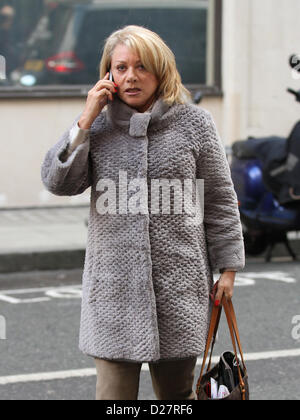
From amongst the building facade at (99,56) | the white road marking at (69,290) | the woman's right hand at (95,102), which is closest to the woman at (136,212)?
the woman's right hand at (95,102)

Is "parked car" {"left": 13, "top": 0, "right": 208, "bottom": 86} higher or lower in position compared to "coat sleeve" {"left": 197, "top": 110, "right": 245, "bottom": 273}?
higher

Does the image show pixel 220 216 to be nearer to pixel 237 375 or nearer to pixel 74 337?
pixel 237 375

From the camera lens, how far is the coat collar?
3.03 m

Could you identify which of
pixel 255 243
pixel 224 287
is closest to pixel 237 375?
pixel 224 287

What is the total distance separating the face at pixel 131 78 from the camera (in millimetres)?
3031

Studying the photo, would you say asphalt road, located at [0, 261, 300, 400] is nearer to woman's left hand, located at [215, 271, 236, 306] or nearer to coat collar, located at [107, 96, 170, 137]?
woman's left hand, located at [215, 271, 236, 306]

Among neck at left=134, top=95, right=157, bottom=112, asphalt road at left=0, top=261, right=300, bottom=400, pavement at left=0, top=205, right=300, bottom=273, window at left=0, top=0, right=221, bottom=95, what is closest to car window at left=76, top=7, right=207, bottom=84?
window at left=0, top=0, right=221, bottom=95

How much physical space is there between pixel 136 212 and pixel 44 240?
631cm

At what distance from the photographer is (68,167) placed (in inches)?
118

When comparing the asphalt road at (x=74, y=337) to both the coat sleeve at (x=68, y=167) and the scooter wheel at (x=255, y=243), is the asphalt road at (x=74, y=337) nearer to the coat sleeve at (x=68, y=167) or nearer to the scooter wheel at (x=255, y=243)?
the scooter wheel at (x=255, y=243)

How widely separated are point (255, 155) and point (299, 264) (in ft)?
3.69

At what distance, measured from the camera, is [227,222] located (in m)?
3.19

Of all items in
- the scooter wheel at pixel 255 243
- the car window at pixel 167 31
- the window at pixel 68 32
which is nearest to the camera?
the scooter wheel at pixel 255 243

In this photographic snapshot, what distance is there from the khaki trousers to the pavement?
5.53 metres
